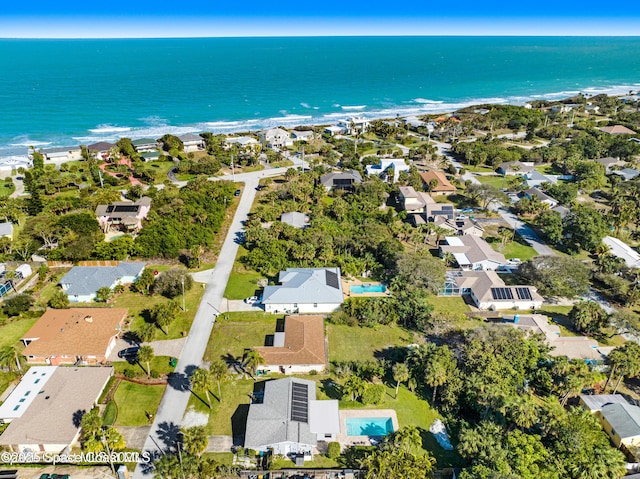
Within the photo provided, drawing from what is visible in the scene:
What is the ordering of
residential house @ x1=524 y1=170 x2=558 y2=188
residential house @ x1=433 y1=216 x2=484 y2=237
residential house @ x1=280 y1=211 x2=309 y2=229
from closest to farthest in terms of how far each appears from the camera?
residential house @ x1=433 y1=216 x2=484 y2=237 → residential house @ x1=280 y1=211 x2=309 y2=229 → residential house @ x1=524 y1=170 x2=558 y2=188

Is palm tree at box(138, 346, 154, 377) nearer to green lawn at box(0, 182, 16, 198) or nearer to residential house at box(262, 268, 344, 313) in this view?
residential house at box(262, 268, 344, 313)

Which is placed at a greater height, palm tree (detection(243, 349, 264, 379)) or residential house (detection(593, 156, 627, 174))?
residential house (detection(593, 156, 627, 174))

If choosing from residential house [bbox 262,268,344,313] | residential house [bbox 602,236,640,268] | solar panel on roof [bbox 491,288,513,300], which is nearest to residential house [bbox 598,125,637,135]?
residential house [bbox 602,236,640,268]

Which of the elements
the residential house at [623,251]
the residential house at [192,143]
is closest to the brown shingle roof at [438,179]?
the residential house at [623,251]

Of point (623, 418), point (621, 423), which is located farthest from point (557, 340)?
point (621, 423)

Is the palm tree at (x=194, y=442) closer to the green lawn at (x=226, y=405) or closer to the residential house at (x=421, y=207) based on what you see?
the green lawn at (x=226, y=405)

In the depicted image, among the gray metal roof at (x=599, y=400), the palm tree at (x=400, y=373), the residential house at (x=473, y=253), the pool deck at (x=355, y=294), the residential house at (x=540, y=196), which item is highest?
the residential house at (x=540, y=196)

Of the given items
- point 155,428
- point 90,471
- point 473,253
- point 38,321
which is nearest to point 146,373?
point 155,428
